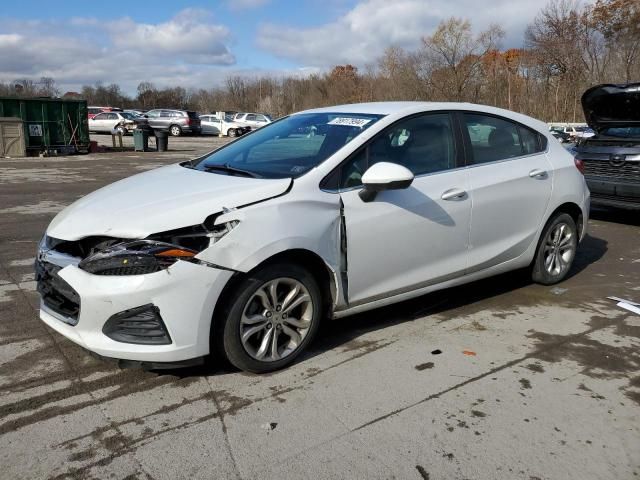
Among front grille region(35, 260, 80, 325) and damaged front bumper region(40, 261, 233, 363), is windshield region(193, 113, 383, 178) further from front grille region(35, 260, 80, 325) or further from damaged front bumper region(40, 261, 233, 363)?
front grille region(35, 260, 80, 325)

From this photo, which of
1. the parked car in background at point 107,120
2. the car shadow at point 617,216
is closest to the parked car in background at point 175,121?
the parked car in background at point 107,120

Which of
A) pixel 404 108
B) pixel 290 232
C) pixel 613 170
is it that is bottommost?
pixel 290 232

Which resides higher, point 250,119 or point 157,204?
point 250,119

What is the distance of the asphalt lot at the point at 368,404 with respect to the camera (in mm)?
2672

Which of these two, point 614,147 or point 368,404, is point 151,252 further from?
point 614,147

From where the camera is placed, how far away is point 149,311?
310cm

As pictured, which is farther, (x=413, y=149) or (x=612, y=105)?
(x=612, y=105)

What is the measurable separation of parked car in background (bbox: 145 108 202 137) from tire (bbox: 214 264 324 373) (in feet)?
124

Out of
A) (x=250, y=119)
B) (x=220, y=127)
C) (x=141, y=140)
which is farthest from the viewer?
(x=220, y=127)

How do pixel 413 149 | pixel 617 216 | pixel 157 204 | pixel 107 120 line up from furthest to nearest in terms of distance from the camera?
pixel 107 120 < pixel 617 216 < pixel 413 149 < pixel 157 204

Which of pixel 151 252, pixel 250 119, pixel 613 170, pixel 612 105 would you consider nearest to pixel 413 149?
pixel 151 252

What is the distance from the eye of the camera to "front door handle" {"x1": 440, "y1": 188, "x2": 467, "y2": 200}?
13.7 ft

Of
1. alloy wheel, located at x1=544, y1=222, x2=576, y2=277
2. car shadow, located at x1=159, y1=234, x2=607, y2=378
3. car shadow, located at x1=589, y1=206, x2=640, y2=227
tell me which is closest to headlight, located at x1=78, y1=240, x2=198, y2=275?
car shadow, located at x1=159, y1=234, x2=607, y2=378

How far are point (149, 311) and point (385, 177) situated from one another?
161 centimetres
